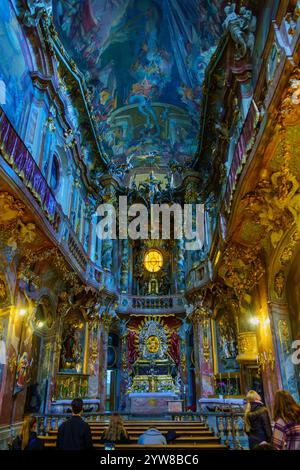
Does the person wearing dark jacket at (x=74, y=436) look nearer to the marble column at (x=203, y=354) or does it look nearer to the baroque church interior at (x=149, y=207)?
the baroque church interior at (x=149, y=207)

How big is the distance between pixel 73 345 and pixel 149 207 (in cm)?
1034

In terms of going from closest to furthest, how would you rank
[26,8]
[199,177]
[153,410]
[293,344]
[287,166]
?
[287,166] → [293,344] → [26,8] → [153,410] → [199,177]

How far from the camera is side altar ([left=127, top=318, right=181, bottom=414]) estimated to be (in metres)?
19.1

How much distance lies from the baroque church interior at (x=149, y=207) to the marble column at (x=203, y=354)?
79 millimetres

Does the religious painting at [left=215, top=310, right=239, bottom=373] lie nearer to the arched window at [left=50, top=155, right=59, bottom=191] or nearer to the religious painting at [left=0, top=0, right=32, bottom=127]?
the arched window at [left=50, top=155, right=59, bottom=191]

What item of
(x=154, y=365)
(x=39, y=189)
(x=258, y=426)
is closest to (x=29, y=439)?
(x=258, y=426)

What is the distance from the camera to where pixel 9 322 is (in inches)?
408

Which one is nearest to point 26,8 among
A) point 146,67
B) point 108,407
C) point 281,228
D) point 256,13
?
point 256,13

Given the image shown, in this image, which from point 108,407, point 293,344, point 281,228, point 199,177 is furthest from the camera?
point 199,177

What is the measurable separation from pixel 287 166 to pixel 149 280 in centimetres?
1649

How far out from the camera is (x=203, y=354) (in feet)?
55.4

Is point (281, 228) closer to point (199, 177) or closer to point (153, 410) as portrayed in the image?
point (153, 410)

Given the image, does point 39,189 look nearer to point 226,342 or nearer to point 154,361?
point 226,342

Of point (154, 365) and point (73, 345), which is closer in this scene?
point (73, 345)
